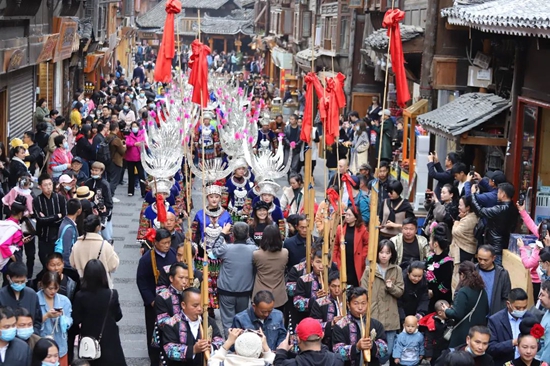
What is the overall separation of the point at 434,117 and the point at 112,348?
8.94 metres

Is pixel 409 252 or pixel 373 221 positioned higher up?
pixel 373 221

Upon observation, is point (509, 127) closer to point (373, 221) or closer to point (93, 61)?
point (373, 221)

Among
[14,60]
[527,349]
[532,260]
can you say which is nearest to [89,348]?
[527,349]

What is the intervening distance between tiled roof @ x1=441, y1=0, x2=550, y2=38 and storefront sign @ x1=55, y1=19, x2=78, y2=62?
1347 cm

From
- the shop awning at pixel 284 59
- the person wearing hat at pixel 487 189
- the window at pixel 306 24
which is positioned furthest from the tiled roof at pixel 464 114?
the shop awning at pixel 284 59

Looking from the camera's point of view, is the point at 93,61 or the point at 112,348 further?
the point at 93,61

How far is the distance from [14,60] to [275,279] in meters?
11.2

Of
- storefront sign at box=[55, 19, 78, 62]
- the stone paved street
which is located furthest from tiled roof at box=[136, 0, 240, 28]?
the stone paved street

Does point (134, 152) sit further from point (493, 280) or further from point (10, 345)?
point (10, 345)

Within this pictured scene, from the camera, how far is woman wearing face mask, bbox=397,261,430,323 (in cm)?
1063

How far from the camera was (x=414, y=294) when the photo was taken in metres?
10.7

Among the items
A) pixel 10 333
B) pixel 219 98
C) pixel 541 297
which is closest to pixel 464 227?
pixel 541 297

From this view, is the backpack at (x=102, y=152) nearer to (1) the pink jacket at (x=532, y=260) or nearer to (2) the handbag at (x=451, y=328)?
(1) the pink jacket at (x=532, y=260)

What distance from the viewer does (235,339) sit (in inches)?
321
